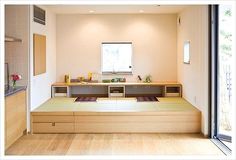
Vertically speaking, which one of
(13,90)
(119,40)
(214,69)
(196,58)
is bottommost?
(13,90)

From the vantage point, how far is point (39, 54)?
19.3 feet

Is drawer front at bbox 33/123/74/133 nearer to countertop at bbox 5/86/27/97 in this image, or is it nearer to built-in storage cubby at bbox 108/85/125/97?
countertop at bbox 5/86/27/97

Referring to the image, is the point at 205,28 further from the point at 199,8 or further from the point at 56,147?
the point at 56,147

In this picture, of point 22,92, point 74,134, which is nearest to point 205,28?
point 74,134

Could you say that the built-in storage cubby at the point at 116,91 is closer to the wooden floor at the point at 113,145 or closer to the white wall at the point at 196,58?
the white wall at the point at 196,58

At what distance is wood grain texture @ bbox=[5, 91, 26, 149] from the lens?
4.43m

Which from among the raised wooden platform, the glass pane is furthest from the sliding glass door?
the raised wooden platform

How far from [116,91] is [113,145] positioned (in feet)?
8.80

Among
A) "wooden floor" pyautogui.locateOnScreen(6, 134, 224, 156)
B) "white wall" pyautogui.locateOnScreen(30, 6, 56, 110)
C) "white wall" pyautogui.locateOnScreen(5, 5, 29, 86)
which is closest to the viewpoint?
"wooden floor" pyautogui.locateOnScreen(6, 134, 224, 156)

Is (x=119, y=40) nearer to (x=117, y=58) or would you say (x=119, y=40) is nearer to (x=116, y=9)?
(x=117, y=58)

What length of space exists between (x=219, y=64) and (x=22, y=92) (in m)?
3.06

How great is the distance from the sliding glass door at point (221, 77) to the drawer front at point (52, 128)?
230 cm

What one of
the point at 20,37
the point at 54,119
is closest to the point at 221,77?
the point at 54,119

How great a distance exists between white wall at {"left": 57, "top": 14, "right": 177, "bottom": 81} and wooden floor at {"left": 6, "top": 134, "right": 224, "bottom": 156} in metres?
2.58
